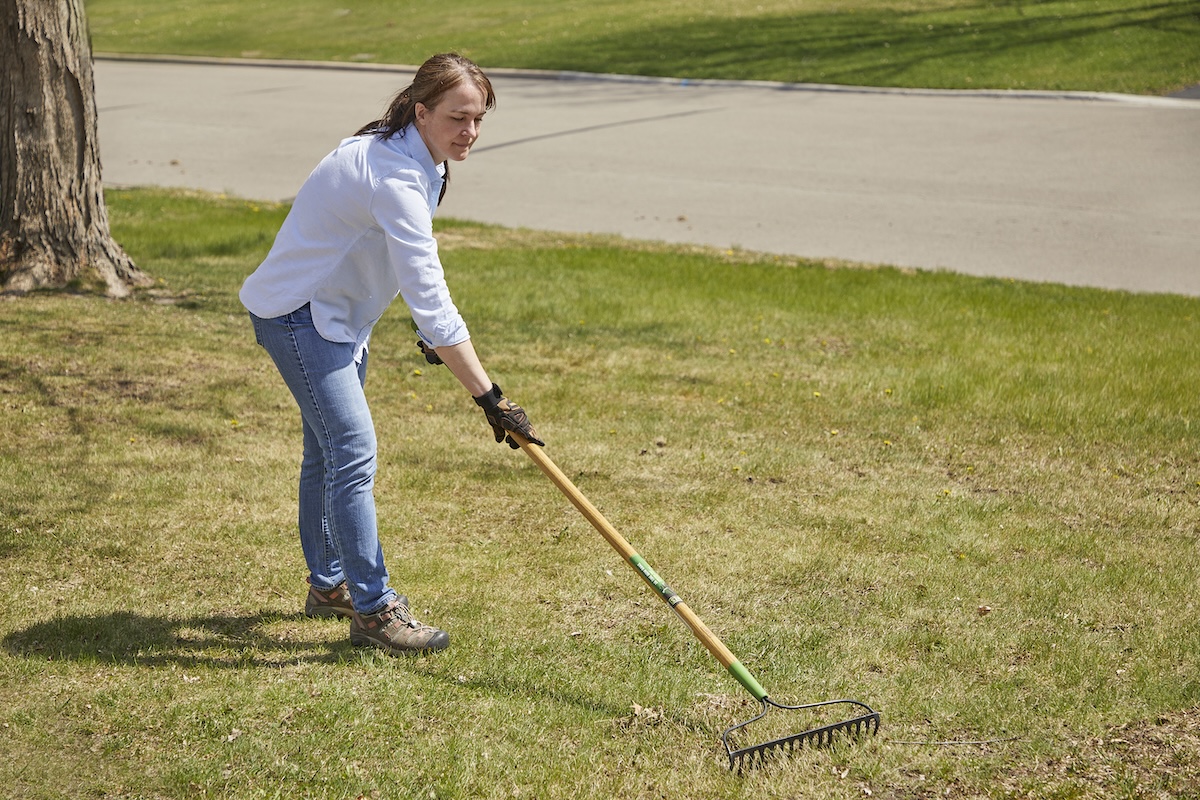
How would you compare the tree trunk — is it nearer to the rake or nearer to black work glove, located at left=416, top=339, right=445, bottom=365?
black work glove, located at left=416, top=339, right=445, bottom=365

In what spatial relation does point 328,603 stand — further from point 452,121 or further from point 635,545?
point 452,121

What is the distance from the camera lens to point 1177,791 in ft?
12.0

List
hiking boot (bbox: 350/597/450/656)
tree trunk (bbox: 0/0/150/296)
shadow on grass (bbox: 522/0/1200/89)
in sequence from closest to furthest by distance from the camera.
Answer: hiking boot (bbox: 350/597/450/656)
tree trunk (bbox: 0/0/150/296)
shadow on grass (bbox: 522/0/1200/89)

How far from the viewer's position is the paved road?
462 inches

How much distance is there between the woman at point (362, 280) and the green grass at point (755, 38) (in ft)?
Answer: 57.9

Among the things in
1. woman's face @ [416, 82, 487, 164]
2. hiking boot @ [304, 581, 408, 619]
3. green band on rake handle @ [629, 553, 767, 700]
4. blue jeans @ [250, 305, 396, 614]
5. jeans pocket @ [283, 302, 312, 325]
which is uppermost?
woman's face @ [416, 82, 487, 164]

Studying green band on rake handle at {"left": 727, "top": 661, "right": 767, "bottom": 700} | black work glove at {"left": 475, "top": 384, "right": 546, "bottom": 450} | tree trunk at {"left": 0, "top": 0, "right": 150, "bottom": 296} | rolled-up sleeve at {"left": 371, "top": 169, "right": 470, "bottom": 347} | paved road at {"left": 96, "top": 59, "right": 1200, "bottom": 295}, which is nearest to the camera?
rolled-up sleeve at {"left": 371, "top": 169, "right": 470, "bottom": 347}

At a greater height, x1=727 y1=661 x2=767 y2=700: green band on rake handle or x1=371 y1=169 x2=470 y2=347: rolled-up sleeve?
x1=371 y1=169 x2=470 y2=347: rolled-up sleeve

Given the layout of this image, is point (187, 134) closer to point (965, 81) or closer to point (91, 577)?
point (965, 81)

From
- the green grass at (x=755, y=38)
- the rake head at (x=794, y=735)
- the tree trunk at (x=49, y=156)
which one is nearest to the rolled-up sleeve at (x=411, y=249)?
the rake head at (x=794, y=735)

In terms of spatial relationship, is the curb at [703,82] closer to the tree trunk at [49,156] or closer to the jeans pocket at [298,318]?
the tree trunk at [49,156]

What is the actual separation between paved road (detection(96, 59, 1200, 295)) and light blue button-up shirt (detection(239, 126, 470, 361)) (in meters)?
7.91

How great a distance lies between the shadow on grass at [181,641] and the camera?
426 cm

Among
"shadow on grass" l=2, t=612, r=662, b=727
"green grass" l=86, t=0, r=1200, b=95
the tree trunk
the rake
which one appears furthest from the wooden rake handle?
"green grass" l=86, t=0, r=1200, b=95
